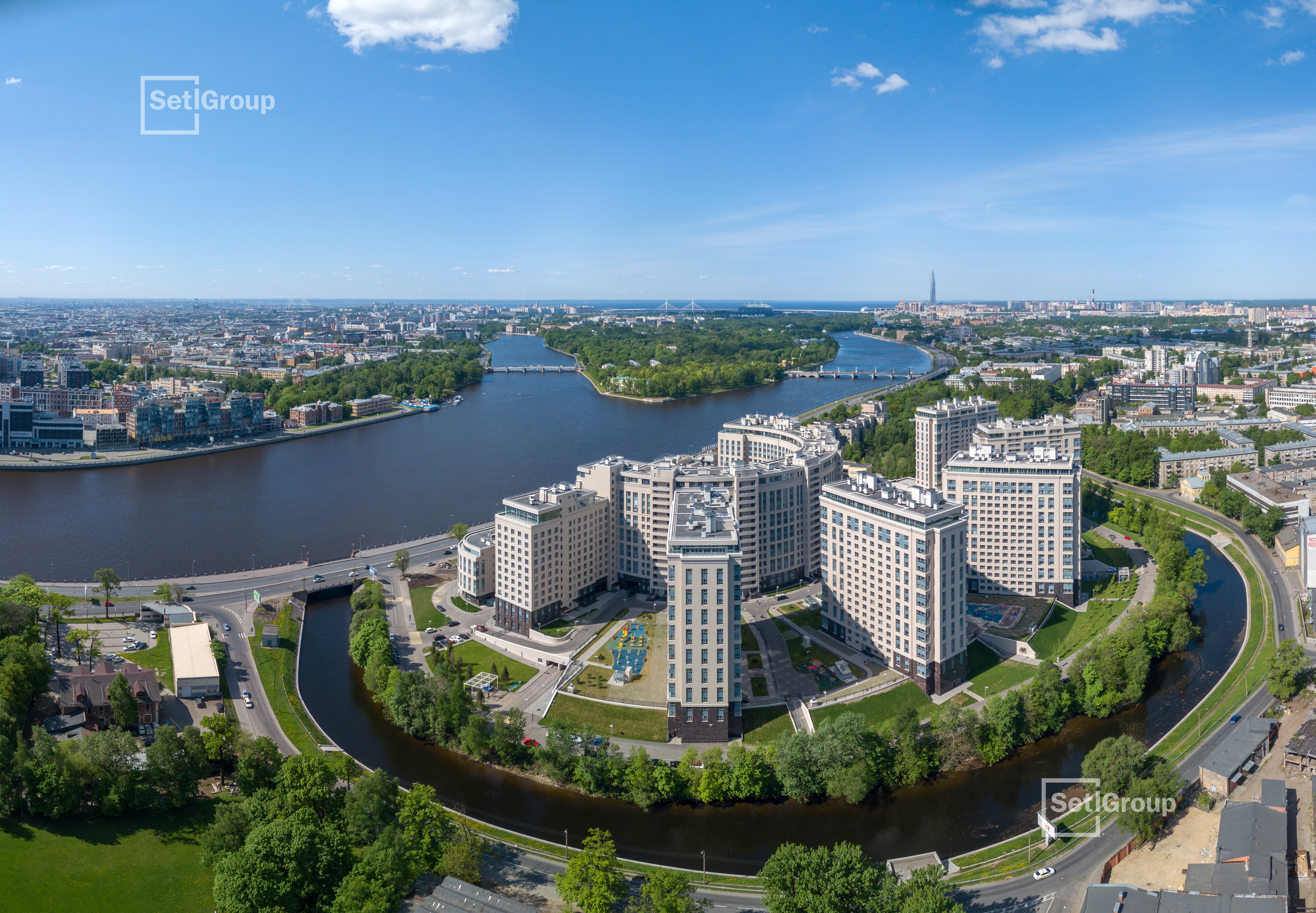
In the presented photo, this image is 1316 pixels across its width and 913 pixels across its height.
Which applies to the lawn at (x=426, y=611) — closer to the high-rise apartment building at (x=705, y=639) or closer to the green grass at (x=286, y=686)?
the green grass at (x=286, y=686)

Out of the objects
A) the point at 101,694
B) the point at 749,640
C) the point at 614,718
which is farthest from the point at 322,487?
the point at 614,718

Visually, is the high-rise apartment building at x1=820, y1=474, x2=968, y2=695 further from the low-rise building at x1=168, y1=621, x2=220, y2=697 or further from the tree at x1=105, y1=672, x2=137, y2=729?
the tree at x1=105, y1=672, x2=137, y2=729

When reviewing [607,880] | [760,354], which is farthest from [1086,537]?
[760,354]

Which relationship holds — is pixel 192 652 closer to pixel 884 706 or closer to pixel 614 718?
pixel 614 718

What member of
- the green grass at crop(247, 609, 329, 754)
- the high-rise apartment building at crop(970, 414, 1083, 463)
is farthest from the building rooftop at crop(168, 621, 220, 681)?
the high-rise apartment building at crop(970, 414, 1083, 463)

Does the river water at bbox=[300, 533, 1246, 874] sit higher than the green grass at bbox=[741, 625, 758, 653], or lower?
lower

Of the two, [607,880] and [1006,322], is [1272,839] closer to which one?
[607,880]
